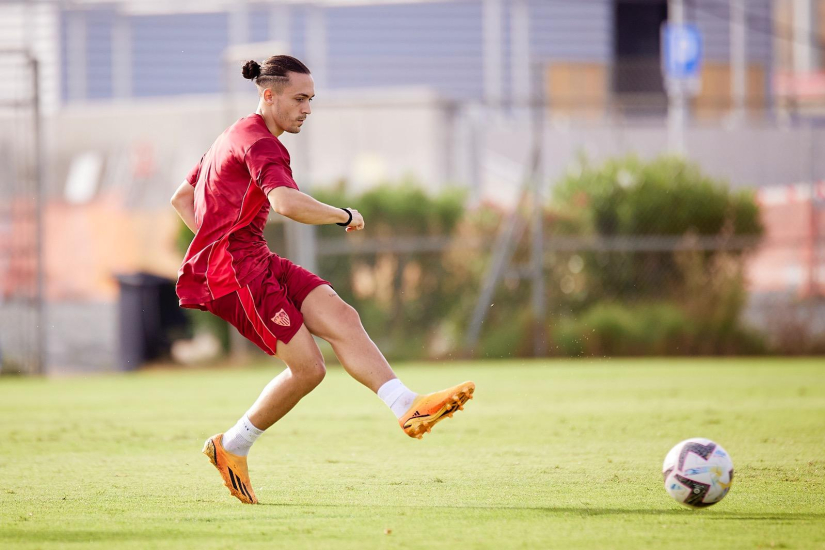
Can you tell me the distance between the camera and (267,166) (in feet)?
17.6

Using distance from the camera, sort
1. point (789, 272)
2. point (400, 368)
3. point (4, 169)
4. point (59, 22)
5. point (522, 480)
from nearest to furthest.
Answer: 1. point (522, 480)
2. point (400, 368)
3. point (789, 272)
4. point (4, 169)
5. point (59, 22)

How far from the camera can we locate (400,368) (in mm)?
14930

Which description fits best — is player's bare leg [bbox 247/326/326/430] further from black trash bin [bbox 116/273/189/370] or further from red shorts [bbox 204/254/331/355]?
black trash bin [bbox 116/273/189/370]

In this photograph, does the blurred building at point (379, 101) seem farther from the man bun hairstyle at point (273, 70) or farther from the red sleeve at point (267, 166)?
the red sleeve at point (267, 166)

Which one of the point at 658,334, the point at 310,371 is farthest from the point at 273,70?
the point at 658,334

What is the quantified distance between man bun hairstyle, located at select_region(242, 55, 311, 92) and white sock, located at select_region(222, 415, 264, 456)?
5.27ft

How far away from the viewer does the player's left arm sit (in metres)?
6.09

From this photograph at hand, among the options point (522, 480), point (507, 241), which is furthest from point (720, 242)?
point (522, 480)

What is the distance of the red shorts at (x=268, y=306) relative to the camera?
220 inches

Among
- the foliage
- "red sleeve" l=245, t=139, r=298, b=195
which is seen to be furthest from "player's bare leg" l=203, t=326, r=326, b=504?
the foliage

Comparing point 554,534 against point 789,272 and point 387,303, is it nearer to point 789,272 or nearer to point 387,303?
point 387,303

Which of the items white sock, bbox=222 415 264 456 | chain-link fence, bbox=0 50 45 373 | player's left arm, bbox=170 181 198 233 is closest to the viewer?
white sock, bbox=222 415 264 456

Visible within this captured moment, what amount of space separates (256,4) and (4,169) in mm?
7706

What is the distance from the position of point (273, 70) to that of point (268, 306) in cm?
112
